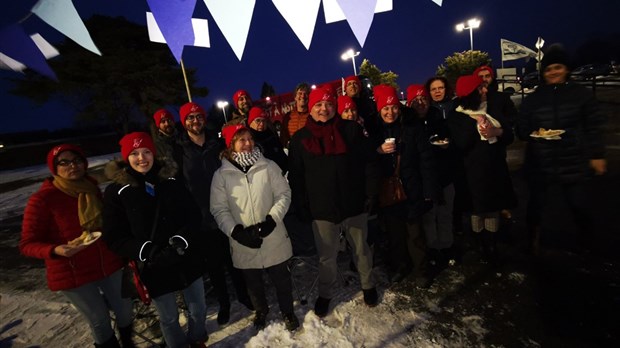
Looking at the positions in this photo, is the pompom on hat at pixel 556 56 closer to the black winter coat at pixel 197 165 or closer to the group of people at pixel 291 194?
the group of people at pixel 291 194

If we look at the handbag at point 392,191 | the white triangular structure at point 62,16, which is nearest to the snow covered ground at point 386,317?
the handbag at point 392,191

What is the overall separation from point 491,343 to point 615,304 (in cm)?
121

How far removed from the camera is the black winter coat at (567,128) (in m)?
3.07

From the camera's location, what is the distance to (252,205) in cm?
275

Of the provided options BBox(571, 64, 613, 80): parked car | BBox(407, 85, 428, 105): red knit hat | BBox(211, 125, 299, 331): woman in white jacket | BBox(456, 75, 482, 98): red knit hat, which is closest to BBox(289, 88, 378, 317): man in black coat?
BBox(211, 125, 299, 331): woman in white jacket

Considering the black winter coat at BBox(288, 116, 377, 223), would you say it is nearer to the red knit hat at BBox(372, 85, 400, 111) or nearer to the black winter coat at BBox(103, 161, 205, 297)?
the red knit hat at BBox(372, 85, 400, 111)

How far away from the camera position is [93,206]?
97.0 inches

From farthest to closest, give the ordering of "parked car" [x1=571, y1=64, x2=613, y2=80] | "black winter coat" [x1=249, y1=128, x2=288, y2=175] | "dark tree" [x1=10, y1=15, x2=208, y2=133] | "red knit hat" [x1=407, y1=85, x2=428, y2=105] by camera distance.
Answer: "dark tree" [x1=10, y1=15, x2=208, y2=133] → "parked car" [x1=571, y1=64, x2=613, y2=80] → "black winter coat" [x1=249, y1=128, x2=288, y2=175] → "red knit hat" [x1=407, y1=85, x2=428, y2=105]

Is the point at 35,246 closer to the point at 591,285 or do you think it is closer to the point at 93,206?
the point at 93,206

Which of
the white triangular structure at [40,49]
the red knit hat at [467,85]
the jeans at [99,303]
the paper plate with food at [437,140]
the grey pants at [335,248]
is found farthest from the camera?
the white triangular structure at [40,49]

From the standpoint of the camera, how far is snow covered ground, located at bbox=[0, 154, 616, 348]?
2600 millimetres

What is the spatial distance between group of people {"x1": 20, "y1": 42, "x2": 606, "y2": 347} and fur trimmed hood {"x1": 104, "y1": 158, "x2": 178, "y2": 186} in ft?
0.03

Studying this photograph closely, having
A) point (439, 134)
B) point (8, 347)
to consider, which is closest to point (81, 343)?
point (8, 347)

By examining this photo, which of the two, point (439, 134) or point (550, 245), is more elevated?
point (439, 134)
